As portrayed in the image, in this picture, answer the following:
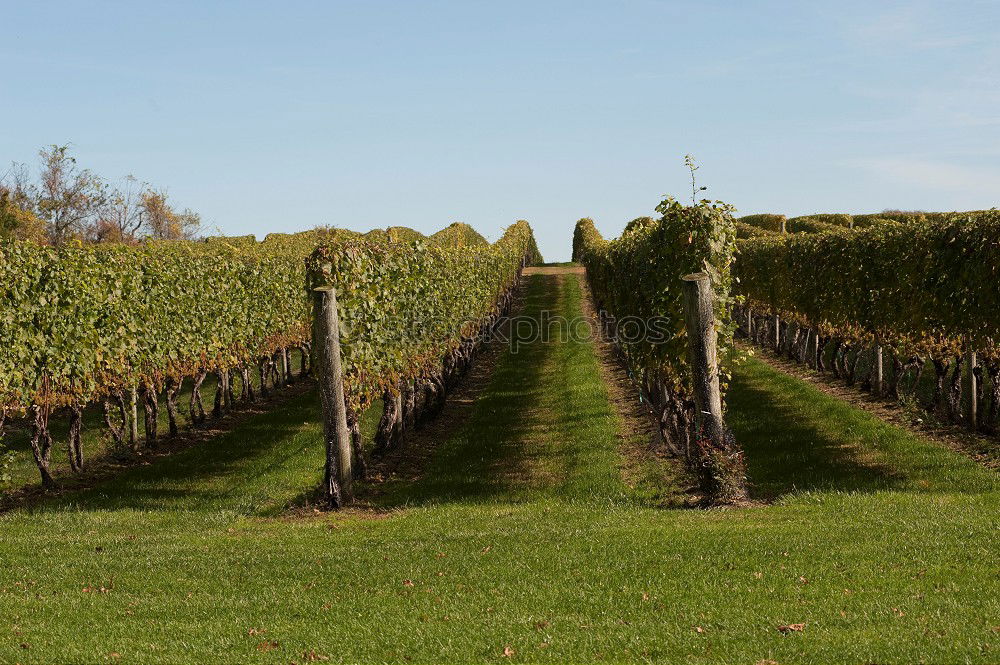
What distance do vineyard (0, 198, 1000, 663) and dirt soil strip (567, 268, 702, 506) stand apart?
0.10 meters

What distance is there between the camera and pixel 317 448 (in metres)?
16.3

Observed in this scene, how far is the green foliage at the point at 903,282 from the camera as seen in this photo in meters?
14.3

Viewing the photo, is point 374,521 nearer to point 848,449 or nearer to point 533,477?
point 533,477

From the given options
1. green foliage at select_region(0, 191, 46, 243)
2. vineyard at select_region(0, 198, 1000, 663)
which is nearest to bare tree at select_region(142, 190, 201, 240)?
green foliage at select_region(0, 191, 46, 243)

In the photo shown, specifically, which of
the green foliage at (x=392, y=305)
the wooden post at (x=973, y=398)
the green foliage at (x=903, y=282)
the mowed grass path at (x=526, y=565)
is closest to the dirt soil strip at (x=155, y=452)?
the mowed grass path at (x=526, y=565)

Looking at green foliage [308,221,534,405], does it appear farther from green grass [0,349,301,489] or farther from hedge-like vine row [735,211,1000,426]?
hedge-like vine row [735,211,1000,426]

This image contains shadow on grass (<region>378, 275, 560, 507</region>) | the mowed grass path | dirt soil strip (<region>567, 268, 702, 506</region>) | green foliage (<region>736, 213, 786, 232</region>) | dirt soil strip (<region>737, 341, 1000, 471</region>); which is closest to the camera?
the mowed grass path

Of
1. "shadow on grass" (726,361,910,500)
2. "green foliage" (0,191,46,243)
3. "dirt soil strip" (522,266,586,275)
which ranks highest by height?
"green foliage" (0,191,46,243)

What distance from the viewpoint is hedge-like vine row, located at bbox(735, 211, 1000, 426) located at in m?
14.4

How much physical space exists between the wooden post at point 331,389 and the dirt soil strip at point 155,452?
5.35 meters

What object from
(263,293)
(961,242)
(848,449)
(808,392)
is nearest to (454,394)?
(263,293)

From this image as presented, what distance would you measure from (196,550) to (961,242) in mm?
12393

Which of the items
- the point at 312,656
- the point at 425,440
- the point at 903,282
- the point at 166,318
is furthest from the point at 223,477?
the point at 903,282

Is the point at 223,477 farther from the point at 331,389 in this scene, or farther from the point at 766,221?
the point at 766,221
